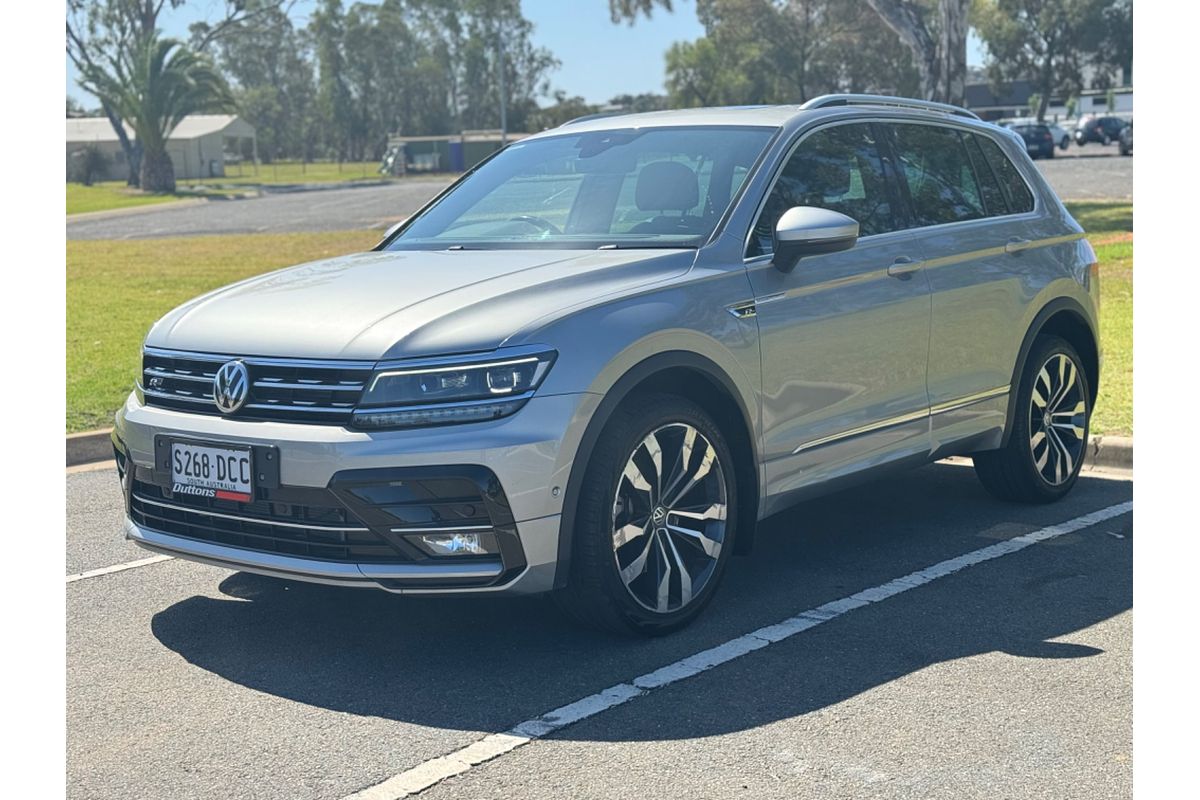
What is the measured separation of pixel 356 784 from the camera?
385 centimetres

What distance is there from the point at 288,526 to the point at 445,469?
56 centimetres

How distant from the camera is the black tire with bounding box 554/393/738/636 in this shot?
468 cm

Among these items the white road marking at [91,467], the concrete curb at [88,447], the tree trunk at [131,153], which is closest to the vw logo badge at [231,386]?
Answer: the white road marking at [91,467]

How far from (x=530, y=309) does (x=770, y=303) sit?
108cm

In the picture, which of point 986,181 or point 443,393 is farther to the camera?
point 986,181

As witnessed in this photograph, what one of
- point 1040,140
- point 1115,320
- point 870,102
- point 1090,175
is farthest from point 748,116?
point 1040,140

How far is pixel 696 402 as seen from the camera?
5.19 metres

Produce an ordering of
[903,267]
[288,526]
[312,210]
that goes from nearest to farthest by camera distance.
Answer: [288,526] < [903,267] < [312,210]

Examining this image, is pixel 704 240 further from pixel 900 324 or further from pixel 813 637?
pixel 813 637

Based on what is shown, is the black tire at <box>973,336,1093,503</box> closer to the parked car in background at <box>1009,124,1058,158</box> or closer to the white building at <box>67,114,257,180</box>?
the parked car in background at <box>1009,124,1058,158</box>

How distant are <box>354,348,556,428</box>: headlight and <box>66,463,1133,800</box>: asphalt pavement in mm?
837

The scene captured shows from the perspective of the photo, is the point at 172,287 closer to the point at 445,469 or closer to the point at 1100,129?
the point at 445,469

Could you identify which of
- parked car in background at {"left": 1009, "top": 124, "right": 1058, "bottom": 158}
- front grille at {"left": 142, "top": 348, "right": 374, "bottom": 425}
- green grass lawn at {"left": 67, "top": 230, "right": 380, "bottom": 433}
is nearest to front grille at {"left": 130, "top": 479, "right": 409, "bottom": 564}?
front grille at {"left": 142, "top": 348, "right": 374, "bottom": 425}
